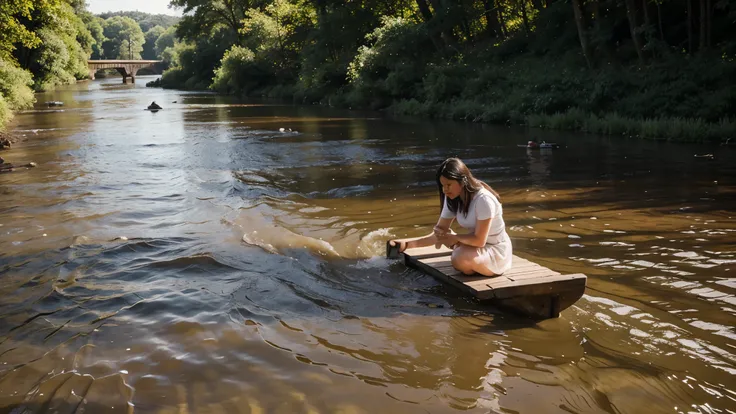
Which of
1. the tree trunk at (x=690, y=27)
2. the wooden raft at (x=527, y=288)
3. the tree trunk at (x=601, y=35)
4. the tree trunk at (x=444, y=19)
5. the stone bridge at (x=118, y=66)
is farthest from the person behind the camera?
the stone bridge at (x=118, y=66)

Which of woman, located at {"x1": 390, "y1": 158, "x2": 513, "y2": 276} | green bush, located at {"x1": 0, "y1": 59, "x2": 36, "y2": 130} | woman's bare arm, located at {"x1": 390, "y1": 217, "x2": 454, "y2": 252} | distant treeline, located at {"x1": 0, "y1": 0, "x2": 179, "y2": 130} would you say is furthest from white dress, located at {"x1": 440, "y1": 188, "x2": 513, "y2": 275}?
green bush, located at {"x1": 0, "y1": 59, "x2": 36, "y2": 130}

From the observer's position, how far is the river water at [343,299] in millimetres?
4543

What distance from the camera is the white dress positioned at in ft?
19.1

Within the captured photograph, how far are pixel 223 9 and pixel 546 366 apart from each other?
71338mm

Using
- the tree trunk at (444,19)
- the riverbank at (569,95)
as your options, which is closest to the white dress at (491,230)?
the riverbank at (569,95)

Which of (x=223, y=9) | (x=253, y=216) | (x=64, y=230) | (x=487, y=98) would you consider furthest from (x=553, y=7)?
(x=223, y=9)

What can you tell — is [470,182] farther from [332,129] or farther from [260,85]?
[260,85]

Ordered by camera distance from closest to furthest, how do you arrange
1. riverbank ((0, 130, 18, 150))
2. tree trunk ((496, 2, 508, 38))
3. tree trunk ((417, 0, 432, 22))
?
riverbank ((0, 130, 18, 150)) < tree trunk ((496, 2, 508, 38)) < tree trunk ((417, 0, 432, 22))

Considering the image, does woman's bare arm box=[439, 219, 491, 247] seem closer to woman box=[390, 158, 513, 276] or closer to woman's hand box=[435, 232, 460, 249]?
woman box=[390, 158, 513, 276]

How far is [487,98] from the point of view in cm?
2719

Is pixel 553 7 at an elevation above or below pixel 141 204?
above

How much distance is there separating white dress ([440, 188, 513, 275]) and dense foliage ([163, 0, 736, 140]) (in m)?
13.5

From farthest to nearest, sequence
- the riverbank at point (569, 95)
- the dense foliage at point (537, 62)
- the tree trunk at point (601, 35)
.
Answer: the tree trunk at point (601, 35) → the dense foliage at point (537, 62) → the riverbank at point (569, 95)

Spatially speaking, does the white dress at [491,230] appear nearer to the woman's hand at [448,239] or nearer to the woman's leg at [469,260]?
the woman's leg at [469,260]
